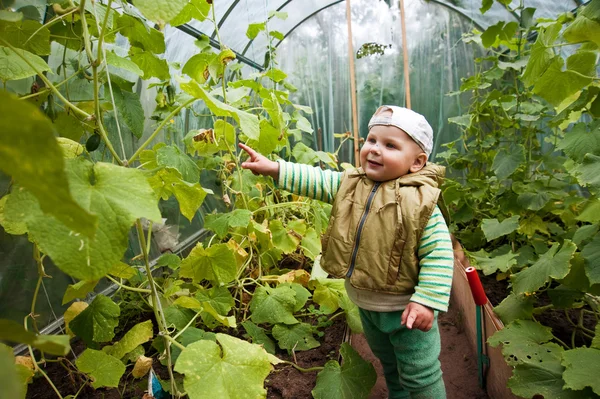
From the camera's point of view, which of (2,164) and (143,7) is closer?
(2,164)

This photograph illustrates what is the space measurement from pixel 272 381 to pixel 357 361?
0.34 m

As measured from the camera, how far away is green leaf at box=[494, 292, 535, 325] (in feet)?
5.17

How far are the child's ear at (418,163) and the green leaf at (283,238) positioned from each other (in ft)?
2.84

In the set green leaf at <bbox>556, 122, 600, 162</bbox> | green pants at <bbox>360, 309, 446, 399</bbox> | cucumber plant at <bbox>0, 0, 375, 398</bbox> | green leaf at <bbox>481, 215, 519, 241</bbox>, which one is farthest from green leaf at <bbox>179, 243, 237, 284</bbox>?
green leaf at <bbox>556, 122, 600, 162</bbox>

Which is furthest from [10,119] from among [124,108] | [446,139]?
[446,139]

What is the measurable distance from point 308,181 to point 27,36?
2.85ft

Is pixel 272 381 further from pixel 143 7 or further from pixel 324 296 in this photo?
pixel 143 7

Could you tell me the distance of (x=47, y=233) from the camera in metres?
0.50

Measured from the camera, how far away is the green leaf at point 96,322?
1161 millimetres

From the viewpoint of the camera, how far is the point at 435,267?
1.17 metres

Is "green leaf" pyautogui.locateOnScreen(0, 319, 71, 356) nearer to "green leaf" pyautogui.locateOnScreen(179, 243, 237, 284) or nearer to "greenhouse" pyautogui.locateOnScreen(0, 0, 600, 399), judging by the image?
"greenhouse" pyautogui.locateOnScreen(0, 0, 600, 399)

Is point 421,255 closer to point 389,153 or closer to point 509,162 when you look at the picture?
point 389,153

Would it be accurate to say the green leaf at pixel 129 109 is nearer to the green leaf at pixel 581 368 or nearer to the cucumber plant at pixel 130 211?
the cucumber plant at pixel 130 211

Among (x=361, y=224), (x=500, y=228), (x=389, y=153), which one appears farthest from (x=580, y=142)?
(x=361, y=224)
